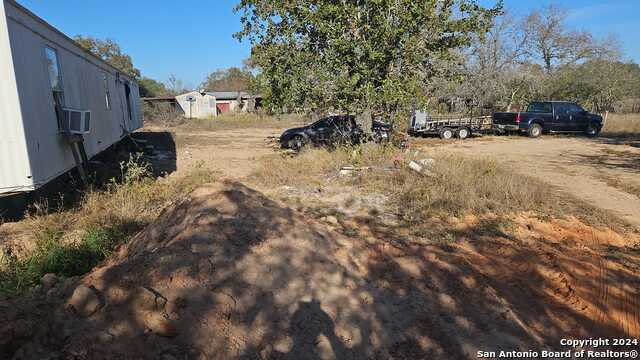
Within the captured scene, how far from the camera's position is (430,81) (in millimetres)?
11523

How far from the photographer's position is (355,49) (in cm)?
1050

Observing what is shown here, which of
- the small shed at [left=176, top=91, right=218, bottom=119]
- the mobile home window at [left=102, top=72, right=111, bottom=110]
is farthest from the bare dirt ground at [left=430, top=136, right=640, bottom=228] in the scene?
the small shed at [left=176, top=91, right=218, bottom=119]

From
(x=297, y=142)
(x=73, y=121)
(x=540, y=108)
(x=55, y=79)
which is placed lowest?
(x=297, y=142)

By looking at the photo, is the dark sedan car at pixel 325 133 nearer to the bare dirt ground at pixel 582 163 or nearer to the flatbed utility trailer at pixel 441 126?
the bare dirt ground at pixel 582 163

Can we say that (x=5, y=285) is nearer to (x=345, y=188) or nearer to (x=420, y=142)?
(x=345, y=188)

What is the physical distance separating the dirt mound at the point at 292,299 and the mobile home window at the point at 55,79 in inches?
163

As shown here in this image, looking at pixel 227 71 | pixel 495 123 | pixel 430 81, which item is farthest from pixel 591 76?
pixel 227 71

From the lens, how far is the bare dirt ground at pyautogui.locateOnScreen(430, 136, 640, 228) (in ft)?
25.9

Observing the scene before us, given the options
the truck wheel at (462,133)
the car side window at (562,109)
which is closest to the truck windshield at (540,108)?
the car side window at (562,109)

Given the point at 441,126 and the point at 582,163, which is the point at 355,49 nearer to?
the point at 582,163

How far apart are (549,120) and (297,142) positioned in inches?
510

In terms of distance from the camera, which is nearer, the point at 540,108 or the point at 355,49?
the point at 355,49

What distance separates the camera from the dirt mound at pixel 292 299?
271 centimetres

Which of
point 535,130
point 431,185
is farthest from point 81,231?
point 535,130
